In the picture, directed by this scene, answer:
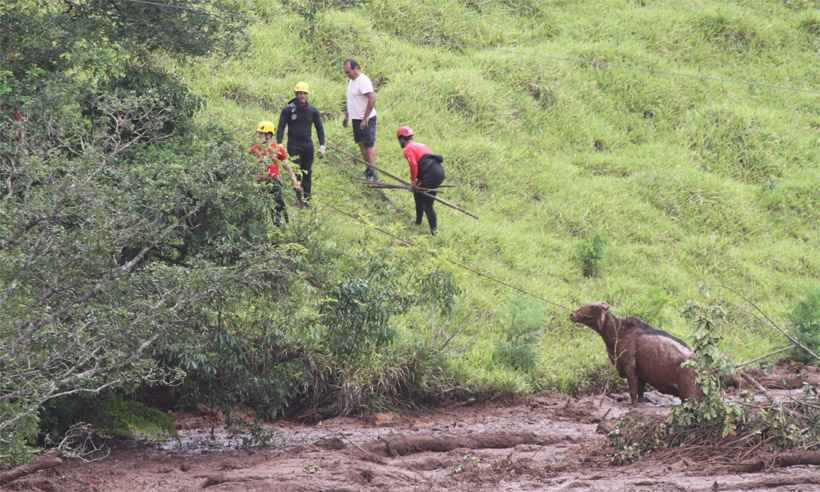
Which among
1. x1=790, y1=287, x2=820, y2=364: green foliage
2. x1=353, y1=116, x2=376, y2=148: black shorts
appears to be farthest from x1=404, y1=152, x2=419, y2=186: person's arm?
x1=790, y1=287, x2=820, y2=364: green foliage

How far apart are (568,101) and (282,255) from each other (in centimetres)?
1169

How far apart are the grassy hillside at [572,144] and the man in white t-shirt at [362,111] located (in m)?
0.46

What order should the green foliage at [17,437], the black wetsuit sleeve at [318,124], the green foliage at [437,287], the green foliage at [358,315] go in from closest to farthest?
the green foliage at [17,437]
the green foliage at [358,315]
the green foliage at [437,287]
the black wetsuit sleeve at [318,124]

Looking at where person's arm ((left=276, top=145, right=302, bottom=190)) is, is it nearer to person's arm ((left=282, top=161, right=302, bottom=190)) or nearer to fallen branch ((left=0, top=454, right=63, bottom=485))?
person's arm ((left=282, top=161, right=302, bottom=190))

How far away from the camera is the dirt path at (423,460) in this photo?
979cm

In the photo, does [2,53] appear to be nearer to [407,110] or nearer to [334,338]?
[334,338]

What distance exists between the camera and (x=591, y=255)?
17.4 m

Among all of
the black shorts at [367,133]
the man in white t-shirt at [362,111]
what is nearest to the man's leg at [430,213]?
the man in white t-shirt at [362,111]

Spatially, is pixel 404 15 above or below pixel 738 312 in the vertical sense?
Answer: above

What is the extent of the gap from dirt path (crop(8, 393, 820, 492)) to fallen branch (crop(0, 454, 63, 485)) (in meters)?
0.09

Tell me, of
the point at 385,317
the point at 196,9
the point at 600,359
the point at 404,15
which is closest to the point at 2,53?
the point at 196,9

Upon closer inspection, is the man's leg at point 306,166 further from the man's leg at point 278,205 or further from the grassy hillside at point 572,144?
the man's leg at point 278,205

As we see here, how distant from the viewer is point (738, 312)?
1709 centimetres

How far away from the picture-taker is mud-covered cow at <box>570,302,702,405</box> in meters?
12.8
